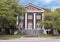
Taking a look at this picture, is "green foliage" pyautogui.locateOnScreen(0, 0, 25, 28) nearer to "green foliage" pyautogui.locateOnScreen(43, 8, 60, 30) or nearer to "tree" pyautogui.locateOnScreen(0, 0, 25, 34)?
"tree" pyautogui.locateOnScreen(0, 0, 25, 34)

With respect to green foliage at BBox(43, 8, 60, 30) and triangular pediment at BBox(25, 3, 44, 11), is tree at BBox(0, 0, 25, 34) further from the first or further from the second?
triangular pediment at BBox(25, 3, 44, 11)

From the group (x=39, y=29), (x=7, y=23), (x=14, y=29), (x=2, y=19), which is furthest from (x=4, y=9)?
(x=39, y=29)

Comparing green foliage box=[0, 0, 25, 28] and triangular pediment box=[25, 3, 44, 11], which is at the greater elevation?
triangular pediment box=[25, 3, 44, 11]

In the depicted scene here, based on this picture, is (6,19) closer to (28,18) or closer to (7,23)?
(7,23)

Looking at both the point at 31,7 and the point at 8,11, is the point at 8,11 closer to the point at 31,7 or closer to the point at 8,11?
the point at 8,11

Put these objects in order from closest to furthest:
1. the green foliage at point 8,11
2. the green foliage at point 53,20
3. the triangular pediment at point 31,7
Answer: the green foliage at point 8,11
the green foliage at point 53,20
the triangular pediment at point 31,7

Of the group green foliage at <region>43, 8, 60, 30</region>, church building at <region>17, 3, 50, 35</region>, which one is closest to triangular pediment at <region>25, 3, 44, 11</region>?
church building at <region>17, 3, 50, 35</region>

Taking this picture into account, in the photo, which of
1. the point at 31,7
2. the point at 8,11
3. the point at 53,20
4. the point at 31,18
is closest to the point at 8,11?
the point at 8,11

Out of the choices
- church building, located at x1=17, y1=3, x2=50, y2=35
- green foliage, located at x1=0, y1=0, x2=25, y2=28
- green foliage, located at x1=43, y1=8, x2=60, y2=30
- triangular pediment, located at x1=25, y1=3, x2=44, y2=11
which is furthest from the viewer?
church building, located at x1=17, y1=3, x2=50, y2=35

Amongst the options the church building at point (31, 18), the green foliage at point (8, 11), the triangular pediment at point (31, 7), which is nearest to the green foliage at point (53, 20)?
the green foliage at point (8, 11)

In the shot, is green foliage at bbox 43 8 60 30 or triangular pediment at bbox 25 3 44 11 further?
triangular pediment at bbox 25 3 44 11

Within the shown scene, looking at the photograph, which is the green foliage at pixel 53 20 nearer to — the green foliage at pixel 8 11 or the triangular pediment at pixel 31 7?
the green foliage at pixel 8 11

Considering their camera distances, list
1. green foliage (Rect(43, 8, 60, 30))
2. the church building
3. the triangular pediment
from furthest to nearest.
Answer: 1. the church building
2. the triangular pediment
3. green foliage (Rect(43, 8, 60, 30))

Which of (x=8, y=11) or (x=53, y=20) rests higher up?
(x=8, y=11)
